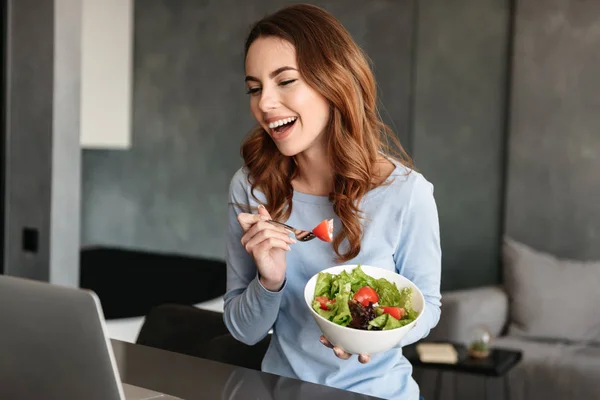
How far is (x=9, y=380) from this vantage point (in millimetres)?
991

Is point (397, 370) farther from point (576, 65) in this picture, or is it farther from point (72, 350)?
point (576, 65)

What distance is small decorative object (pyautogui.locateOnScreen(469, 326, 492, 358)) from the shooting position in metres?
3.27

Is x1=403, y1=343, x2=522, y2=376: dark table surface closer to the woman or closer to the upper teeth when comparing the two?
the woman

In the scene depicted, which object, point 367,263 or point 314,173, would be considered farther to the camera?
point 314,173

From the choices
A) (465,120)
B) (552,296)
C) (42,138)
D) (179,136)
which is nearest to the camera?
(42,138)

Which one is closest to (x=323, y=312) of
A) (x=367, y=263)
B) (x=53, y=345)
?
(x=367, y=263)

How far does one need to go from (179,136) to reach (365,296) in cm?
369

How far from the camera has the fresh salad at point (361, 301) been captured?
127 centimetres

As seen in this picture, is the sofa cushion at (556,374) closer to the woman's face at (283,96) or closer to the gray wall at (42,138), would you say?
the gray wall at (42,138)

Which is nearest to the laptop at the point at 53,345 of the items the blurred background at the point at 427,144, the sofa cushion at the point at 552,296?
the blurred background at the point at 427,144

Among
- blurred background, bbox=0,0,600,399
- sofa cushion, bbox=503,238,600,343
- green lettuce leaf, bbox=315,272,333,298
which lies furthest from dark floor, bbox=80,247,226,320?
green lettuce leaf, bbox=315,272,333,298

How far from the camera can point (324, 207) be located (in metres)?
1.63

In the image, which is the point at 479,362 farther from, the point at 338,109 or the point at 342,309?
the point at 342,309

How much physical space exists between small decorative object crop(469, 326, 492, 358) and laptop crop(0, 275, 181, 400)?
8.47ft
